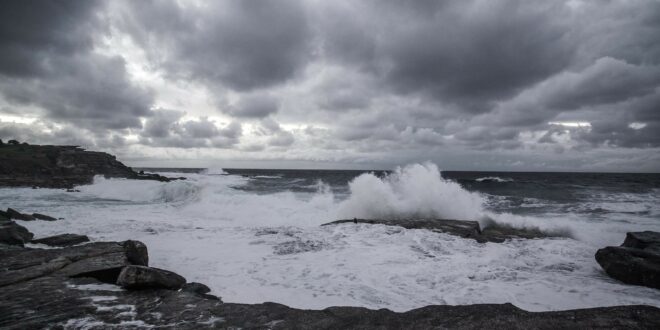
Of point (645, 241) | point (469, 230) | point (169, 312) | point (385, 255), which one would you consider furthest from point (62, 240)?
point (645, 241)

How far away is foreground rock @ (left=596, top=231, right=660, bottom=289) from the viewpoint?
6.30 metres

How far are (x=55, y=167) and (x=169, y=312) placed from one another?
4336 cm

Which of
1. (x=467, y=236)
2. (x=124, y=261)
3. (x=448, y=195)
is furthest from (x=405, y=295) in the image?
(x=448, y=195)

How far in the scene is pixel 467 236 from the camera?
34.9 ft

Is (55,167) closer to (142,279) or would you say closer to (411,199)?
(411,199)

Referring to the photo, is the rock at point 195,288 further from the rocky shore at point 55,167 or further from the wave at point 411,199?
the rocky shore at point 55,167

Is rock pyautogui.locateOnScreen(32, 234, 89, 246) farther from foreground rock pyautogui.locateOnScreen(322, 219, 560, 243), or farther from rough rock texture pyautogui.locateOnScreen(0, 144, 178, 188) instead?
rough rock texture pyautogui.locateOnScreen(0, 144, 178, 188)

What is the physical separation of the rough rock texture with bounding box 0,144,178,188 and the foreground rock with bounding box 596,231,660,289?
36.9 meters

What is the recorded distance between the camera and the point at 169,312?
380cm

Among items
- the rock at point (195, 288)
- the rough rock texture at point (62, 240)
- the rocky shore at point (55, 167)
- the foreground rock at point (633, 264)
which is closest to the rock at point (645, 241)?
the foreground rock at point (633, 264)

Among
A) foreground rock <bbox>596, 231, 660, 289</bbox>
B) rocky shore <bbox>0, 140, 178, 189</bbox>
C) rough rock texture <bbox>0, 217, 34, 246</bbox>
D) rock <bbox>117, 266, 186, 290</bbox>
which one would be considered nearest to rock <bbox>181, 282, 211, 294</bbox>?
rock <bbox>117, 266, 186, 290</bbox>

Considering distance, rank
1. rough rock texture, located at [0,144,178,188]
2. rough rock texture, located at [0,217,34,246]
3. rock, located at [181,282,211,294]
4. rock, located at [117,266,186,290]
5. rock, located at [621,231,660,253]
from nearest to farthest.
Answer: rock, located at [117,266,186,290], rock, located at [181,282,211,294], rough rock texture, located at [0,217,34,246], rock, located at [621,231,660,253], rough rock texture, located at [0,144,178,188]

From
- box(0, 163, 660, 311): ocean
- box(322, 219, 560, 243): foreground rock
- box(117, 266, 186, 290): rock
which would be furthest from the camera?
box(322, 219, 560, 243): foreground rock

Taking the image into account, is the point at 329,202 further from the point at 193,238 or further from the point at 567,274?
the point at 567,274
